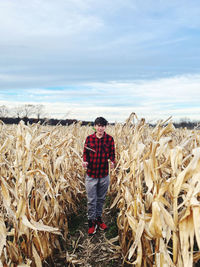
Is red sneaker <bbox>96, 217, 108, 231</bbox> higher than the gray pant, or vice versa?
the gray pant

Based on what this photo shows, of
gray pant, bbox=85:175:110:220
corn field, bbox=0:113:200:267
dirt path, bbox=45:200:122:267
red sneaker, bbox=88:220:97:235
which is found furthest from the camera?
gray pant, bbox=85:175:110:220

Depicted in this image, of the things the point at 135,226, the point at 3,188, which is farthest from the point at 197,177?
the point at 3,188

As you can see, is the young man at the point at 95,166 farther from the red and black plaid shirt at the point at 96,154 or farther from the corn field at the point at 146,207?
the corn field at the point at 146,207

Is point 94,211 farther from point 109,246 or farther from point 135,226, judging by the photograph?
point 135,226

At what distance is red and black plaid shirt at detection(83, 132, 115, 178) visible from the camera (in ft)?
14.1

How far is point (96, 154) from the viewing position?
4.29 meters

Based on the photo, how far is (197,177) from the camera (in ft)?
6.28

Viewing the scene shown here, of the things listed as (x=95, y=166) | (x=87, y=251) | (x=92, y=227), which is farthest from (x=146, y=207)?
(x=92, y=227)

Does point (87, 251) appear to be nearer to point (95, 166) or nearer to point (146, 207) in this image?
point (95, 166)

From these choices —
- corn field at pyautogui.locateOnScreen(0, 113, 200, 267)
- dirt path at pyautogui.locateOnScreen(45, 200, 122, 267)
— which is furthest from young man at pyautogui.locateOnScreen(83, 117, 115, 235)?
corn field at pyautogui.locateOnScreen(0, 113, 200, 267)

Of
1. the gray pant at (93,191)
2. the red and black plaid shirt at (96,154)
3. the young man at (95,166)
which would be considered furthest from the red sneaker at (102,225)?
the red and black plaid shirt at (96,154)

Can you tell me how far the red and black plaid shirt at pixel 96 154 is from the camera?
14.1ft

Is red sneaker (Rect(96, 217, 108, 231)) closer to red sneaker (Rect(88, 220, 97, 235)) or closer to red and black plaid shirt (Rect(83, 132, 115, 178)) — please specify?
red sneaker (Rect(88, 220, 97, 235))

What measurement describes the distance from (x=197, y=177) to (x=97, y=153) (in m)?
2.50
